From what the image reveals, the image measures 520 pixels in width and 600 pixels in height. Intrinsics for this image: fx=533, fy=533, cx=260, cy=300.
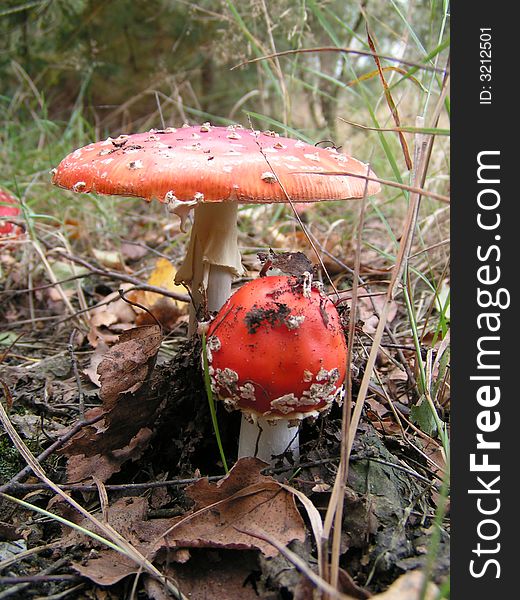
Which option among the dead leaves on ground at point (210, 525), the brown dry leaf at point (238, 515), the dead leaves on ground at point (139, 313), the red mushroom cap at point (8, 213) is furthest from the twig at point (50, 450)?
the red mushroom cap at point (8, 213)

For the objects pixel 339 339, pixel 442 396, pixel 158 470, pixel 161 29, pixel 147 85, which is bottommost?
pixel 158 470

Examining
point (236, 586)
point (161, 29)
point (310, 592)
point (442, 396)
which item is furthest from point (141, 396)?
point (161, 29)

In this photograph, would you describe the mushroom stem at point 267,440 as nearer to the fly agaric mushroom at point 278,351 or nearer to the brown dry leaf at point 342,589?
the fly agaric mushroom at point 278,351

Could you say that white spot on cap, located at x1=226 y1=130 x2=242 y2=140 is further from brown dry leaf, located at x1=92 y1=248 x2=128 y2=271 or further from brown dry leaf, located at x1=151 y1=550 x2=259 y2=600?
brown dry leaf, located at x1=92 y1=248 x2=128 y2=271

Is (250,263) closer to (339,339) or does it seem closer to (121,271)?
(121,271)

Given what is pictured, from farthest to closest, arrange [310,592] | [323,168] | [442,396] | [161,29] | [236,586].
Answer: [161,29] < [442,396] < [323,168] < [236,586] < [310,592]

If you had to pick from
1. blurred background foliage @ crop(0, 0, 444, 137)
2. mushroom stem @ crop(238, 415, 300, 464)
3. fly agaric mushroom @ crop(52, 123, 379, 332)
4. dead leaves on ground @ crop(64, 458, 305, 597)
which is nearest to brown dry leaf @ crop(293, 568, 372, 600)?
dead leaves on ground @ crop(64, 458, 305, 597)

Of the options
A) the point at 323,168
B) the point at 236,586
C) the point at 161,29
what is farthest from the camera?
the point at 161,29
